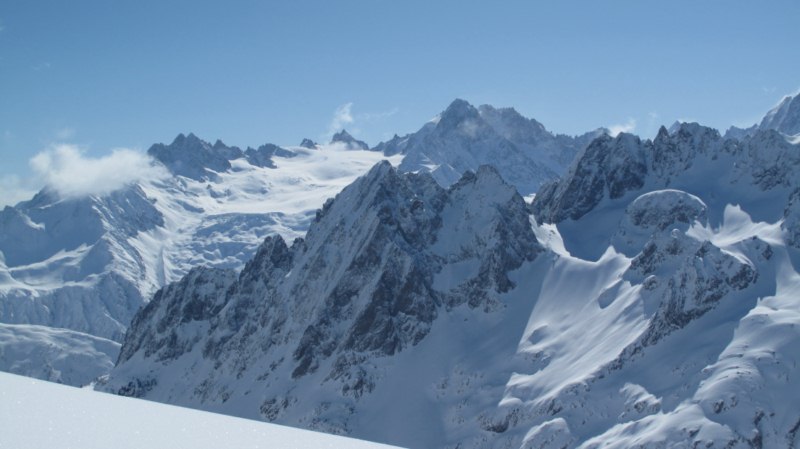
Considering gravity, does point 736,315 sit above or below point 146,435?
below

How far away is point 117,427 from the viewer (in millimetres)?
25312

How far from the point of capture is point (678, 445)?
133 meters

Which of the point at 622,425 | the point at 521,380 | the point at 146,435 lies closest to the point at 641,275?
the point at 521,380

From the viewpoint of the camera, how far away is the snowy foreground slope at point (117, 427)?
2305cm

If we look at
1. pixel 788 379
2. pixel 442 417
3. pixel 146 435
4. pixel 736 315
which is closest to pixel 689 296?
pixel 736 315

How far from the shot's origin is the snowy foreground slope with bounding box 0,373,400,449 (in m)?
23.0

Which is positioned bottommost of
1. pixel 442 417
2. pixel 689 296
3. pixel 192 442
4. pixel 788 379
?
pixel 442 417

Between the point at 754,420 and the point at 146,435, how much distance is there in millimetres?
127854

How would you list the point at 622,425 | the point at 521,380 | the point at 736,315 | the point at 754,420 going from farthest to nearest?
the point at 521,380 < the point at 736,315 < the point at 622,425 < the point at 754,420

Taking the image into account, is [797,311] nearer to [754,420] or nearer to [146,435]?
[754,420]

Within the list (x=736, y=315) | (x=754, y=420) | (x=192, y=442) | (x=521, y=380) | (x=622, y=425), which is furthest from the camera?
(x=521, y=380)

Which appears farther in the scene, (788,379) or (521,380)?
(521,380)

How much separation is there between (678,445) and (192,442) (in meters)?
124

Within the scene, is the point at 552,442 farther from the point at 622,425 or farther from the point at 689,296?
the point at 689,296
